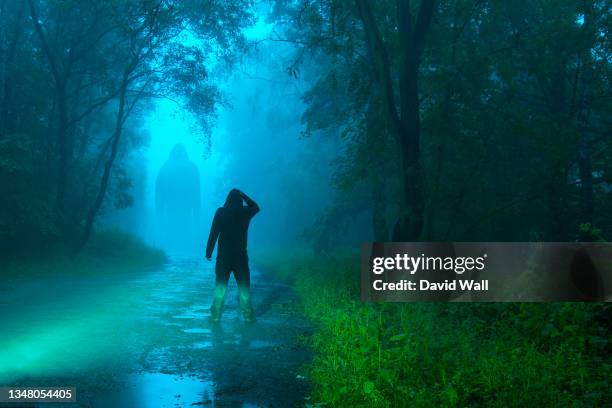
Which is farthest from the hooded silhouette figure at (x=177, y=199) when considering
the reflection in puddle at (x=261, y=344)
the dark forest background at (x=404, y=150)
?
the reflection in puddle at (x=261, y=344)

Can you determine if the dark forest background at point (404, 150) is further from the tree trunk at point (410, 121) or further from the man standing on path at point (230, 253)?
the man standing on path at point (230, 253)

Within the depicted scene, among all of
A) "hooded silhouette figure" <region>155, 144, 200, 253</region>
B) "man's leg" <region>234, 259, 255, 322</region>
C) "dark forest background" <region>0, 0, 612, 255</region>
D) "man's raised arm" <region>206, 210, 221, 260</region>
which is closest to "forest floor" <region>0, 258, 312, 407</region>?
"man's leg" <region>234, 259, 255, 322</region>

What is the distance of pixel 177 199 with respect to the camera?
9262 cm

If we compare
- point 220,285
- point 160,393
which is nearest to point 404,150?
point 220,285

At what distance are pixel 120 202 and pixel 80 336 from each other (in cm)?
2309

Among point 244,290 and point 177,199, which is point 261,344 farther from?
point 177,199

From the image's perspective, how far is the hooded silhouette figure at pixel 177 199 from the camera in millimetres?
89188

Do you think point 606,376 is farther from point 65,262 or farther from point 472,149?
point 65,262

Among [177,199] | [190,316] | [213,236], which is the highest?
[177,199]

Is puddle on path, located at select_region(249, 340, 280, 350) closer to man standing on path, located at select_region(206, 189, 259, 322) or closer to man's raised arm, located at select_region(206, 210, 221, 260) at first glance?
man standing on path, located at select_region(206, 189, 259, 322)

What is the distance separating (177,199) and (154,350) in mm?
86525

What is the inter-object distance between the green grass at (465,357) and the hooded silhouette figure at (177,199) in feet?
269

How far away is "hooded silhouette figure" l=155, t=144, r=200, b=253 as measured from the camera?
8919cm

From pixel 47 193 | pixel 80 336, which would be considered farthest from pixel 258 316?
pixel 47 193
